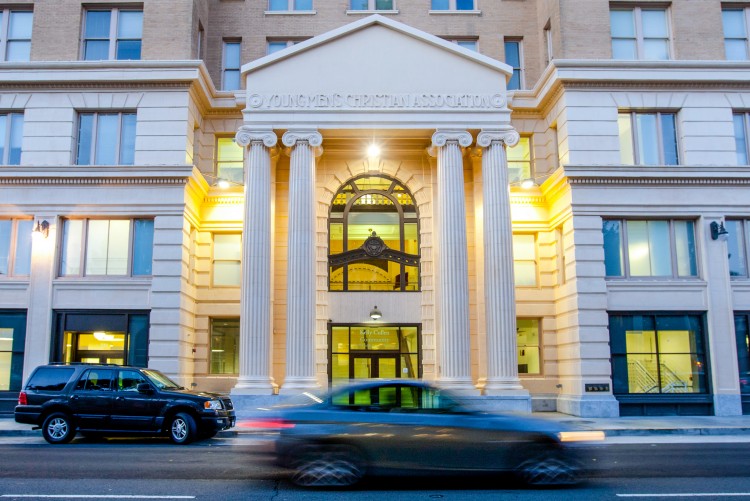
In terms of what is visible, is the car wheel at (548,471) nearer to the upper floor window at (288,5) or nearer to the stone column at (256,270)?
the stone column at (256,270)

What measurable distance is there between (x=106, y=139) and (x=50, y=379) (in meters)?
10.8

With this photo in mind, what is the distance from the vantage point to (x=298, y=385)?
22.2 metres

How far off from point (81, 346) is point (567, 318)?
57.3 ft

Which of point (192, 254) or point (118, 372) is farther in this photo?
point (192, 254)

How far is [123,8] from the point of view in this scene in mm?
26250

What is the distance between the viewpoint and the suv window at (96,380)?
1728 cm

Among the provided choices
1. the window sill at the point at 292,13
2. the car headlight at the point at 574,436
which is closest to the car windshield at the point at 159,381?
the car headlight at the point at 574,436

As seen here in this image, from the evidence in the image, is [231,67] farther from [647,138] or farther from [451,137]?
[647,138]

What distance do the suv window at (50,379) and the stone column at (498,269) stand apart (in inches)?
510

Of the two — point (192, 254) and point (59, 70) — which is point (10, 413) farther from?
point (59, 70)

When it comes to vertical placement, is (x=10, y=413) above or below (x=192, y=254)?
below

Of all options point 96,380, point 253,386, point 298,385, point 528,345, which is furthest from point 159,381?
point 528,345

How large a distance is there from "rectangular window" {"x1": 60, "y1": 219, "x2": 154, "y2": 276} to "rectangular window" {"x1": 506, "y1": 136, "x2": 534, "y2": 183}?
14.2 meters

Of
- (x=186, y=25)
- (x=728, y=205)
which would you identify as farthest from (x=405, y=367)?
(x=186, y=25)
